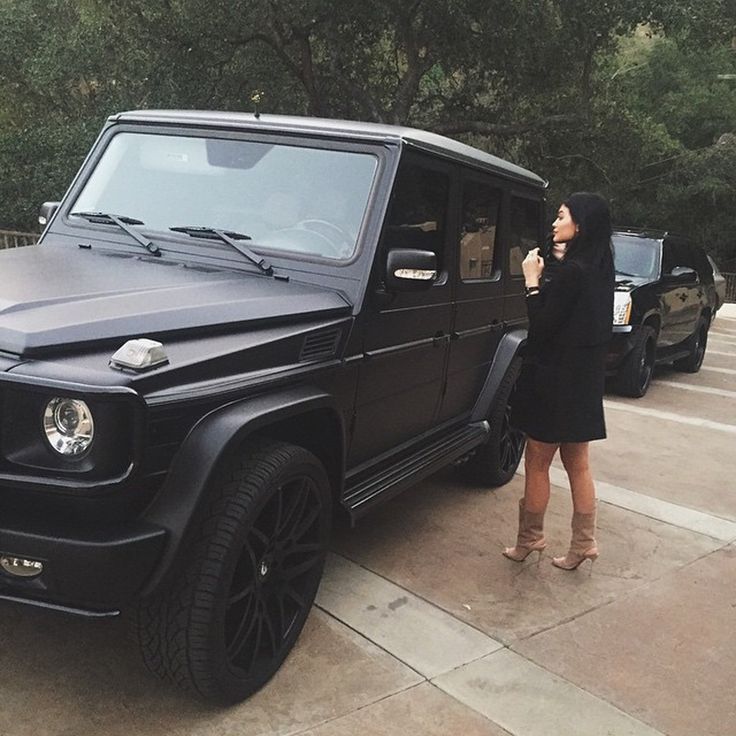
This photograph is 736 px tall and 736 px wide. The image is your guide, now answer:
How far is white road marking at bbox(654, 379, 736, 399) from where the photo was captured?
33.3ft

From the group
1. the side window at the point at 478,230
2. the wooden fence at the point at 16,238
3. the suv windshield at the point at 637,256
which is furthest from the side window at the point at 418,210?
the wooden fence at the point at 16,238

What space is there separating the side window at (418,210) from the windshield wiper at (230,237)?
0.55 m

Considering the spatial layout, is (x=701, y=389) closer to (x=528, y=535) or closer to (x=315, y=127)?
(x=528, y=535)

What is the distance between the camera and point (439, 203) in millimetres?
4246

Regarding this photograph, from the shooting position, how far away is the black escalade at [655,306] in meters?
9.23

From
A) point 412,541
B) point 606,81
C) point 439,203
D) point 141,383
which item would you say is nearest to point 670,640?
point 412,541

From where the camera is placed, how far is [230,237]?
12.2ft

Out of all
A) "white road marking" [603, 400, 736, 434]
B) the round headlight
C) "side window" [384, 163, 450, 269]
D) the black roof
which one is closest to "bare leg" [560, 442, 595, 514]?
"side window" [384, 163, 450, 269]

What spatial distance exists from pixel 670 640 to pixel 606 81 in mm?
18594

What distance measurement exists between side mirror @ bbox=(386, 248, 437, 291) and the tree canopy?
1191cm

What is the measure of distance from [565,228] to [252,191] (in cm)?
148

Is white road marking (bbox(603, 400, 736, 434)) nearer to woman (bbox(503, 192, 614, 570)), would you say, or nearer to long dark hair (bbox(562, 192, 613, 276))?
woman (bbox(503, 192, 614, 570))

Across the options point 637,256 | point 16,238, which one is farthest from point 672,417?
point 16,238

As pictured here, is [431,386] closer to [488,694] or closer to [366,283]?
[366,283]
